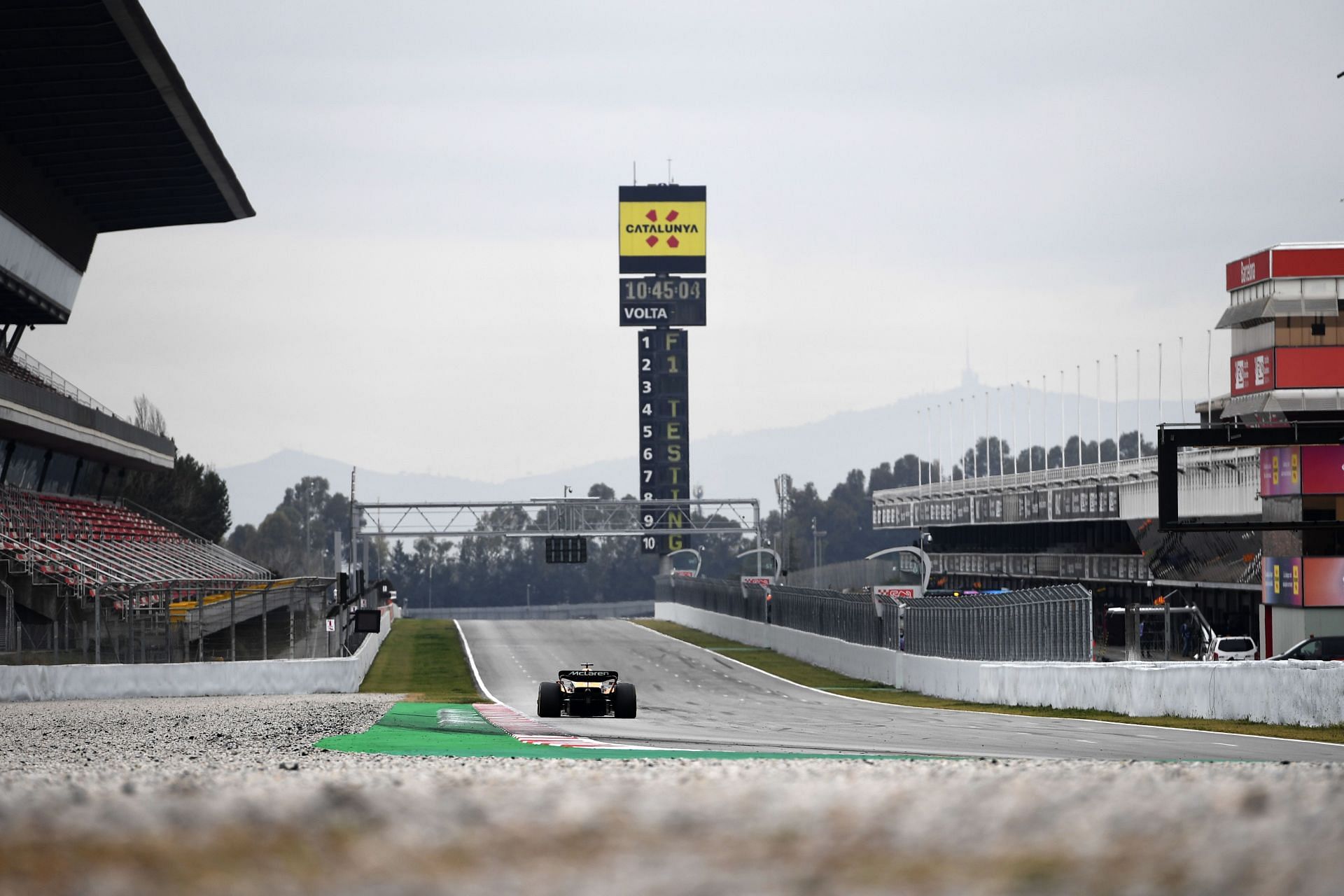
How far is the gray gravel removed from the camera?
12.8 feet

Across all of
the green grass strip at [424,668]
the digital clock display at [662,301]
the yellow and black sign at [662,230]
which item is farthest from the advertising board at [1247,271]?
the yellow and black sign at [662,230]

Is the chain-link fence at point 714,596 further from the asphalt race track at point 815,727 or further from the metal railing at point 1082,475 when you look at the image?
the metal railing at point 1082,475

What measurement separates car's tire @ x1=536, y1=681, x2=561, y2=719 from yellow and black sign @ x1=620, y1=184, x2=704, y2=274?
319 feet

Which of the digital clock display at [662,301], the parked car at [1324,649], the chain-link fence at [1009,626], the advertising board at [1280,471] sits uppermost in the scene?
the digital clock display at [662,301]

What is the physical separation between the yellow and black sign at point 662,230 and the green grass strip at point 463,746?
9959cm

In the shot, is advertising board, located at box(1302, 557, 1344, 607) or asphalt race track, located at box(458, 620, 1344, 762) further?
advertising board, located at box(1302, 557, 1344, 607)

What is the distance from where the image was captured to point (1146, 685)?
2683 cm

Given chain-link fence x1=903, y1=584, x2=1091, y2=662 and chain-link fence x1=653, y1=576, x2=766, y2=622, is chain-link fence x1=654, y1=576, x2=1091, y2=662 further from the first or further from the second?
chain-link fence x1=653, y1=576, x2=766, y2=622

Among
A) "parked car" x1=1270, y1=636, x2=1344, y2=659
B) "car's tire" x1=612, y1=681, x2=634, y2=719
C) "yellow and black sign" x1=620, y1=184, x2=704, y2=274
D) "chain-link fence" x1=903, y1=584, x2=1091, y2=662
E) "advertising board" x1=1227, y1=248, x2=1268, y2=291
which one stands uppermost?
"yellow and black sign" x1=620, y1=184, x2=704, y2=274

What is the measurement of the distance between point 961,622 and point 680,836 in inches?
1264

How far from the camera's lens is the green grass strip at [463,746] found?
1575 cm

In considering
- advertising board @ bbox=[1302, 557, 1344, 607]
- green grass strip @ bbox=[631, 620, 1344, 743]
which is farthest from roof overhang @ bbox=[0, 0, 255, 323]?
advertising board @ bbox=[1302, 557, 1344, 607]

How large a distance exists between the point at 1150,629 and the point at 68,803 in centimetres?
6254

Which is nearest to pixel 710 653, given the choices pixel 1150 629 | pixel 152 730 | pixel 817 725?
pixel 1150 629
